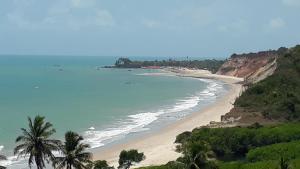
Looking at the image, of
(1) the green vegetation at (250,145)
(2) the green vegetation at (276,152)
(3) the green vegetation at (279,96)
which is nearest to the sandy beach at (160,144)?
(1) the green vegetation at (250,145)

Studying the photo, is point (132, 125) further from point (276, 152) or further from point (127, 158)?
point (276, 152)

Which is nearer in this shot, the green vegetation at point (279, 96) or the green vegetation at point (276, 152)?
the green vegetation at point (276, 152)

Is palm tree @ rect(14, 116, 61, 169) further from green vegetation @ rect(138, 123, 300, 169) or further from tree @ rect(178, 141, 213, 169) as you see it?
green vegetation @ rect(138, 123, 300, 169)

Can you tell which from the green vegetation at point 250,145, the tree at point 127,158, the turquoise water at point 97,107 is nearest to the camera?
the green vegetation at point 250,145

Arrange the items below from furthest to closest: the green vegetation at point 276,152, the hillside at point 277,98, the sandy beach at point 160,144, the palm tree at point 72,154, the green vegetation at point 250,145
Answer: the hillside at point 277,98, the sandy beach at point 160,144, the green vegetation at point 276,152, the green vegetation at point 250,145, the palm tree at point 72,154

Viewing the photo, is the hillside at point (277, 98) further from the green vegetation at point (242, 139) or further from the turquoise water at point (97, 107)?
the green vegetation at point (242, 139)

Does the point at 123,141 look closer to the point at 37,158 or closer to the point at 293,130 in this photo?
the point at 293,130

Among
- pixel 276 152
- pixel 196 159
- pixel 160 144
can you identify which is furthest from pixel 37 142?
pixel 160 144

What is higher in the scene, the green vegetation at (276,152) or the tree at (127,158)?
the green vegetation at (276,152)
